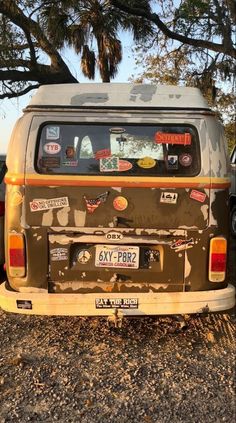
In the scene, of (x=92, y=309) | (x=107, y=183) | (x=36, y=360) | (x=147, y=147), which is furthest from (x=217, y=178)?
(x=36, y=360)

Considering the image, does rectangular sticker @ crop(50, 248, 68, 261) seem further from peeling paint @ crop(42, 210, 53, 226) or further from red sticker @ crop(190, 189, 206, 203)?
red sticker @ crop(190, 189, 206, 203)

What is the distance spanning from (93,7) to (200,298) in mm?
11211

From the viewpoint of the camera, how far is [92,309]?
420cm

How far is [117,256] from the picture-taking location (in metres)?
4.23

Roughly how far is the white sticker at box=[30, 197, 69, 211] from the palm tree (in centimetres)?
1017

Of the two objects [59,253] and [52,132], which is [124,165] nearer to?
[52,132]

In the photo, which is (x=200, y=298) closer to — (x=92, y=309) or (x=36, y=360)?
(x=92, y=309)

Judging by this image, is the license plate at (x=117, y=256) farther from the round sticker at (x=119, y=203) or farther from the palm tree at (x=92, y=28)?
the palm tree at (x=92, y=28)

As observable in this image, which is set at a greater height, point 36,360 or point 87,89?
point 87,89

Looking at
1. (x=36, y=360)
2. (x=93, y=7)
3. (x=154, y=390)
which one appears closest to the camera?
(x=154, y=390)

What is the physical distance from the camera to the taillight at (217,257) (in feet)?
13.9

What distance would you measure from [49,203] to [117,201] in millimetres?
580

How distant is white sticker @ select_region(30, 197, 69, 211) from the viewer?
4180mm

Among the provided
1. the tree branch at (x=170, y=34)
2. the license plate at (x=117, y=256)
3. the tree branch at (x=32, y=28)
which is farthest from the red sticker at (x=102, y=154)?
the tree branch at (x=170, y=34)
